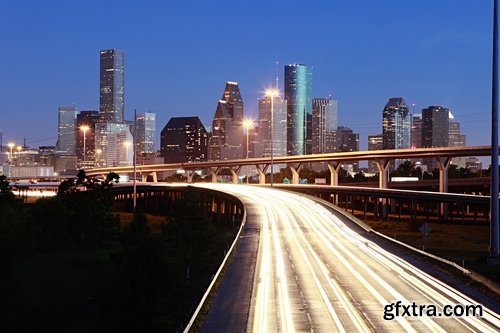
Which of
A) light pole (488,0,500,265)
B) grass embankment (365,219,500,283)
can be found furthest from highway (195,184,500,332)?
grass embankment (365,219,500,283)

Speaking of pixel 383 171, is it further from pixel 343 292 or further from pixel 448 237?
pixel 343 292

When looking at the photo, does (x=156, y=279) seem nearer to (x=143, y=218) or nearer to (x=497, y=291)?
(x=143, y=218)

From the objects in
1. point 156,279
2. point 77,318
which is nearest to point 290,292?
point 156,279

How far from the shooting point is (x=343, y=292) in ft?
102

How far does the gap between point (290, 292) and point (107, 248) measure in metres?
41.9

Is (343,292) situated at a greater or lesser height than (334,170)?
lesser

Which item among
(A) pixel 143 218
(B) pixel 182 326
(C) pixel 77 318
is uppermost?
(A) pixel 143 218

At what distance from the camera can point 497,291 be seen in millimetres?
30859

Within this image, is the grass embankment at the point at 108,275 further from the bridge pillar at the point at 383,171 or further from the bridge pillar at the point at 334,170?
the bridge pillar at the point at 334,170

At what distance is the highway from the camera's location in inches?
980

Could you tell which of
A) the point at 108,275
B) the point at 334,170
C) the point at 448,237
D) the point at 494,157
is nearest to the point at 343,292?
the point at 494,157

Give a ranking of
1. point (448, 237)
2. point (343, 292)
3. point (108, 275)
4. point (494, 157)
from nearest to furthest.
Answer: point (343, 292) → point (494, 157) → point (108, 275) → point (448, 237)

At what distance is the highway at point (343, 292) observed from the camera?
24.9 m

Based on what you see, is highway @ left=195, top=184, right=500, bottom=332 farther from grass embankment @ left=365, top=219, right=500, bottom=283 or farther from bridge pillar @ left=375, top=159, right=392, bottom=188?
bridge pillar @ left=375, top=159, right=392, bottom=188
